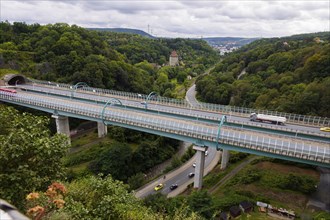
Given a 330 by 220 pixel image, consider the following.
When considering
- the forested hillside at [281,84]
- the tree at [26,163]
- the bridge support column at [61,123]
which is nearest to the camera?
the tree at [26,163]

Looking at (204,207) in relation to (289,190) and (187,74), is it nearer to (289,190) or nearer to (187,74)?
(289,190)

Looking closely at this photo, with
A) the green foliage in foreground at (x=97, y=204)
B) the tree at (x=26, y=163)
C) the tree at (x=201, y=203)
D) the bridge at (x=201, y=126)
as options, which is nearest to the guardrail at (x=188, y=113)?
the bridge at (x=201, y=126)

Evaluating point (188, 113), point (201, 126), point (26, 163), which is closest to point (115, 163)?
point (188, 113)

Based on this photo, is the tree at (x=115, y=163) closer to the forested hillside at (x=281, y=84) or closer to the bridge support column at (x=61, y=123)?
the bridge support column at (x=61, y=123)

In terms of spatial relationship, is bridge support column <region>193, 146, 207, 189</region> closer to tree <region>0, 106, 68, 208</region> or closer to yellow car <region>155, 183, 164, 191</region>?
yellow car <region>155, 183, 164, 191</region>

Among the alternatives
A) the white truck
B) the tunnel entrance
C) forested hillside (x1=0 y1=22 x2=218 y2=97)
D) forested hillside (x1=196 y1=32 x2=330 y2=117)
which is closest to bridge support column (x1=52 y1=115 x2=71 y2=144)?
forested hillside (x1=0 y1=22 x2=218 y2=97)

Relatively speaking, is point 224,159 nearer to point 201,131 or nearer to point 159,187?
point 159,187

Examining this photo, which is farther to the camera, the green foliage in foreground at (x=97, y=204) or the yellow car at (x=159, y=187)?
the yellow car at (x=159, y=187)
